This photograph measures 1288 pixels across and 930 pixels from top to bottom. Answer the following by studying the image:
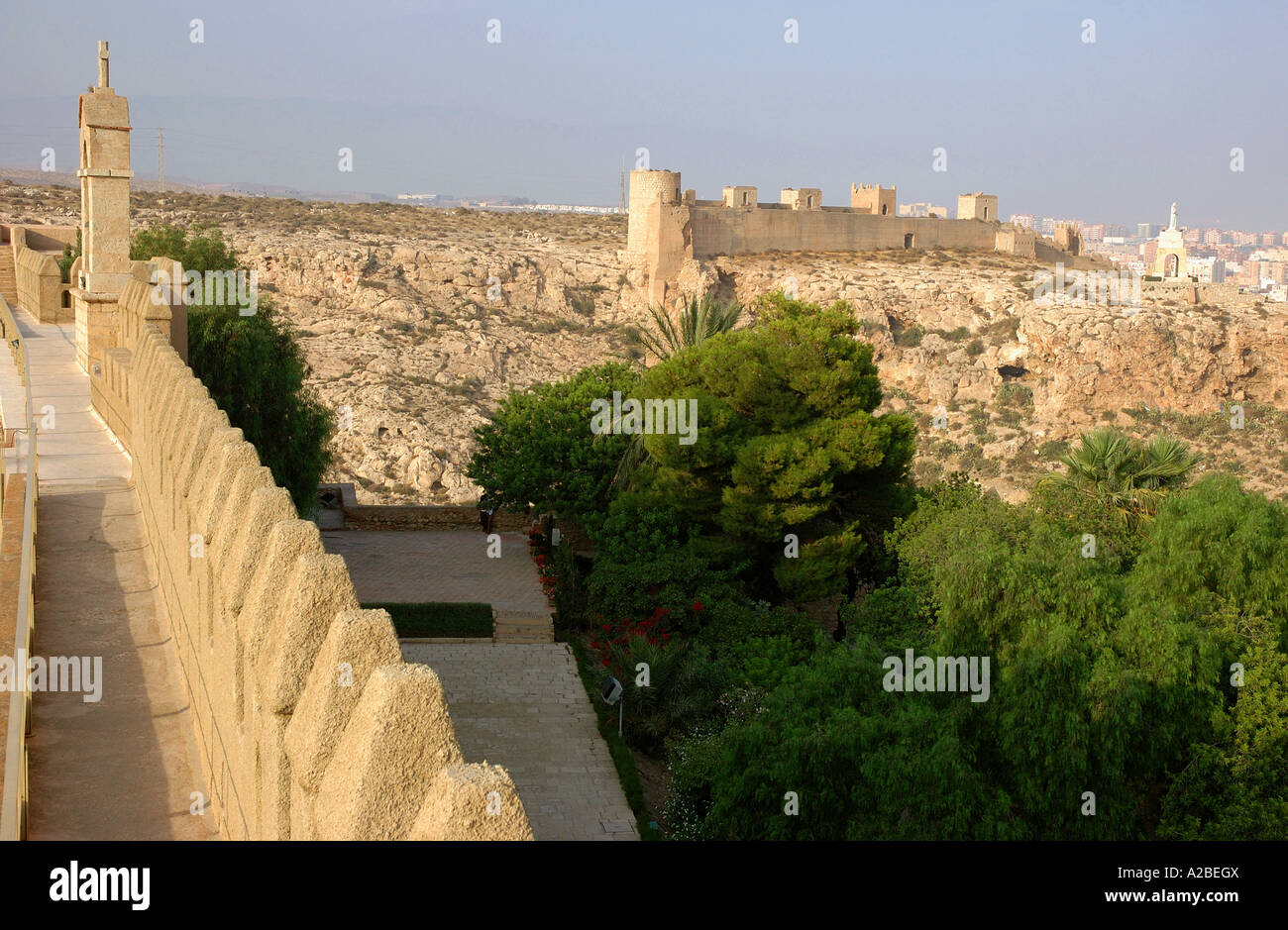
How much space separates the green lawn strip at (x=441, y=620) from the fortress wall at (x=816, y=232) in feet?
127

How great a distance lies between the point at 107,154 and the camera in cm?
1445

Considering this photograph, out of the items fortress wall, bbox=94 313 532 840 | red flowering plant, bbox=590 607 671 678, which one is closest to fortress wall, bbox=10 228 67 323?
red flowering plant, bbox=590 607 671 678

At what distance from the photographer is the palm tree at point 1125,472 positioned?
16156 millimetres

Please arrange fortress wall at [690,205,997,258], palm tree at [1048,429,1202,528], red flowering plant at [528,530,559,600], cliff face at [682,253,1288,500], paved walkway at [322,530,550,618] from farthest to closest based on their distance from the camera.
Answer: fortress wall at [690,205,997,258]
cliff face at [682,253,1288,500]
red flowering plant at [528,530,559,600]
paved walkway at [322,530,550,618]
palm tree at [1048,429,1202,528]

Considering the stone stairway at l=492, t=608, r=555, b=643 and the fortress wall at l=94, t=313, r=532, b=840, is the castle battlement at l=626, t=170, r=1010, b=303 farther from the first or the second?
the fortress wall at l=94, t=313, r=532, b=840

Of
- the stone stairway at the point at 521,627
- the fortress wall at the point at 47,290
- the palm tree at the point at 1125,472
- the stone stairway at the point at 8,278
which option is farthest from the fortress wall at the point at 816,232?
the palm tree at the point at 1125,472

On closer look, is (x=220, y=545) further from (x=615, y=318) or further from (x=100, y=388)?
(x=615, y=318)

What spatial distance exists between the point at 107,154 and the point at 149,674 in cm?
968

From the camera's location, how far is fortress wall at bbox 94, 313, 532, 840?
133 inches

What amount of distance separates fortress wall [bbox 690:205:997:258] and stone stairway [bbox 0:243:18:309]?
34830mm

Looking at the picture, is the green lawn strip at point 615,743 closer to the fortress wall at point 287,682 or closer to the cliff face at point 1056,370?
the fortress wall at point 287,682

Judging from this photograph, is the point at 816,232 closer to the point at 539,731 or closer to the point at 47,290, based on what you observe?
the point at 47,290

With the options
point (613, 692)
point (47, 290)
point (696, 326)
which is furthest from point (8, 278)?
point (613, 692)
